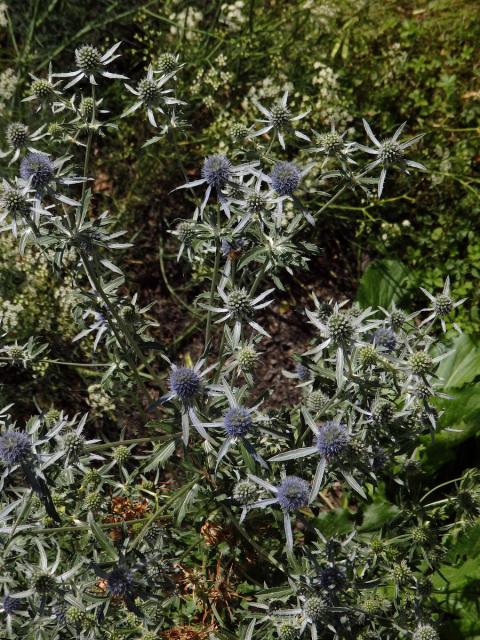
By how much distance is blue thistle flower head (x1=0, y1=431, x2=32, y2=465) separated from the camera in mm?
2199

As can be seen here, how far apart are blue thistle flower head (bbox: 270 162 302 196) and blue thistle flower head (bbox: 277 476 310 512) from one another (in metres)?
1.04

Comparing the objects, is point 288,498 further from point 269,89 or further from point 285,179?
point 269,89

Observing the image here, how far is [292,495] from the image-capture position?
87.0 inches

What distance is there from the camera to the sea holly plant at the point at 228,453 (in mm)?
2285

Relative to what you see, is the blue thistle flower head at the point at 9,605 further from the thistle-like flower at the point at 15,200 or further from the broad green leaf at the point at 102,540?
the thistle-like flower at the point at 15,200

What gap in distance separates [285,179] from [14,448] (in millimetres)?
1315

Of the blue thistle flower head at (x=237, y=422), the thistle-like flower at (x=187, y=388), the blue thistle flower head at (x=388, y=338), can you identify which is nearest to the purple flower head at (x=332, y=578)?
the blue thistle flower head at (x=237, y=422)

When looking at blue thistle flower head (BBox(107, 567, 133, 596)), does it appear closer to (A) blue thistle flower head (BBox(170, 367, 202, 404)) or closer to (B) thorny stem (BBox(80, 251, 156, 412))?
(A) blue thistle flower head (BBox(170, 367, 202, 404))

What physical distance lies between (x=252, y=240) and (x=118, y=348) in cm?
81

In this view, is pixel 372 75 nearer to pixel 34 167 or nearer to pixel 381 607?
pixel 34 167

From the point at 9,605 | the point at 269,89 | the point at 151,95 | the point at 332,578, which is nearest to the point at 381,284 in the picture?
the point at 269,89

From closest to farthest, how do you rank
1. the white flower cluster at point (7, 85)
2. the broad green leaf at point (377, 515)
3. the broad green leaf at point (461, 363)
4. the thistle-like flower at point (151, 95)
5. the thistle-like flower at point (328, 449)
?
1. the thistle-like flower at point (328, 449)
2. the thistle-like flower at point (151, 95)
3. the broad green leaf at point (377, 515)
4. the broad green leaf at point (461, 363)
5. the white flower cluster at point (7, 85)

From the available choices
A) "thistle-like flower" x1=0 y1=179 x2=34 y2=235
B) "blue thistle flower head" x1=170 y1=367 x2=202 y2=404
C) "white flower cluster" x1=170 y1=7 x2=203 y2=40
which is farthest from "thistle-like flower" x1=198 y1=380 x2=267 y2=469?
"white flower cluster" x1=170 y1=7 x2=203 y2=40

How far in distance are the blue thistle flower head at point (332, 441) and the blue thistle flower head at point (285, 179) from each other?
862 mm
